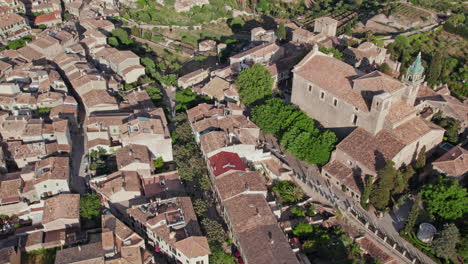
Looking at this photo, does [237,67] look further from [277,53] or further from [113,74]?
[113,74]

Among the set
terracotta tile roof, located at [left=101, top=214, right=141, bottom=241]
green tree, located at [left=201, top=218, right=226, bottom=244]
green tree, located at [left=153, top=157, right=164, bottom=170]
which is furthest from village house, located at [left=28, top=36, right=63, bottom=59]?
green tree, located at [left=201, top=218, right=226, bottom=244]

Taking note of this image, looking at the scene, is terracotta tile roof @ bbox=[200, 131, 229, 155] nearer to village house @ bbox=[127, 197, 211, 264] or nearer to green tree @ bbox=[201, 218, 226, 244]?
village house @ bbox=[127, 197, 211, 264]

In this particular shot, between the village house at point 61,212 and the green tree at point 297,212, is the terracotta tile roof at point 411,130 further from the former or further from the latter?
the village house at point 61,212

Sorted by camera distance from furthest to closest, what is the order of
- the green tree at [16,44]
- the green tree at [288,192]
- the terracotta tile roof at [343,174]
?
1. the green tree at [16,44]
2. the green tree at [288,192]
3. the terracotta tile roof at [343,174]

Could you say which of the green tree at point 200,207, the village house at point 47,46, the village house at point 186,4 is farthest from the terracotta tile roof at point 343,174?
the village house at point 186,4

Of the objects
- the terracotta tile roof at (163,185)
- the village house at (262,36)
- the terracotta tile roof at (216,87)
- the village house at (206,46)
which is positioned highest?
the terracotta tile roof at (216,87)

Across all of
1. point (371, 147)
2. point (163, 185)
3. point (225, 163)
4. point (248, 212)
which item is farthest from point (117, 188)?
point (371, 147)
